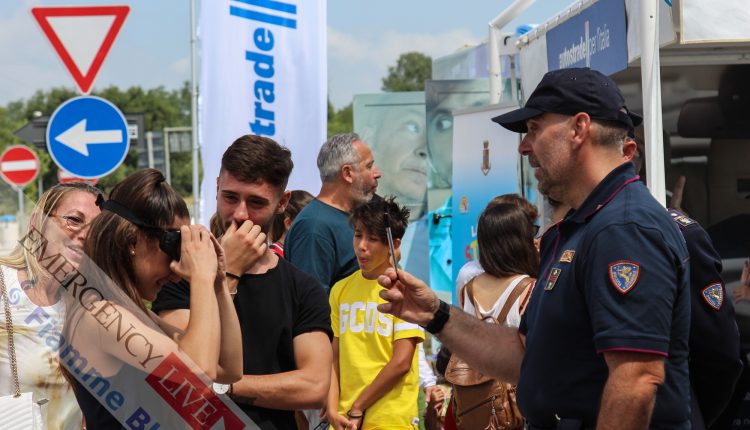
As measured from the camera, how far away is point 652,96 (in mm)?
5137

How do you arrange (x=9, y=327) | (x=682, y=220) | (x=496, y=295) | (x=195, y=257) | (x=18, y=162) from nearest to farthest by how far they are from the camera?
1. (x=195, y=257)
2. (x=682, y=220)
3. (x=9, y=327)
4. (x=496, y=295)
5. (x=18, y=162)

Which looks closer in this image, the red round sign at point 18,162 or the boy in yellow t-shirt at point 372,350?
the boy in yellow t-shirt at point 372,350

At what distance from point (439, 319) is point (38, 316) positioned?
5.55ft

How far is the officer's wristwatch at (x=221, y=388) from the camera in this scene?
2.82 meters

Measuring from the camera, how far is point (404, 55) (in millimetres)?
134750

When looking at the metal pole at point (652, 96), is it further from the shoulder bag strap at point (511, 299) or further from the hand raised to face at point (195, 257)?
the hand raised to face at point (195, 257)

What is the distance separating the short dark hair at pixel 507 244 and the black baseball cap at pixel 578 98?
7.07 ft

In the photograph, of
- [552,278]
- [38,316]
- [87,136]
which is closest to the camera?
[552,278]

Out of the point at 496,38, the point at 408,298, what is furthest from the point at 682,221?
the point at 496,38

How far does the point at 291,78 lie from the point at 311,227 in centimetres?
318

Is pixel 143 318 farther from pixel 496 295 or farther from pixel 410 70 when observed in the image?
pixel 410 70

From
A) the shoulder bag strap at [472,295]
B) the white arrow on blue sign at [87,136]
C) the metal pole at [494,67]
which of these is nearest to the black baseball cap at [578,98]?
the shoulder bag strap at [472,295]

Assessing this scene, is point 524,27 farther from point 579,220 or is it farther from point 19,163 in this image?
point 19,163

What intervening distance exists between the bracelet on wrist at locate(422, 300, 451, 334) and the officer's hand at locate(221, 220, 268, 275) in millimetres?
576
